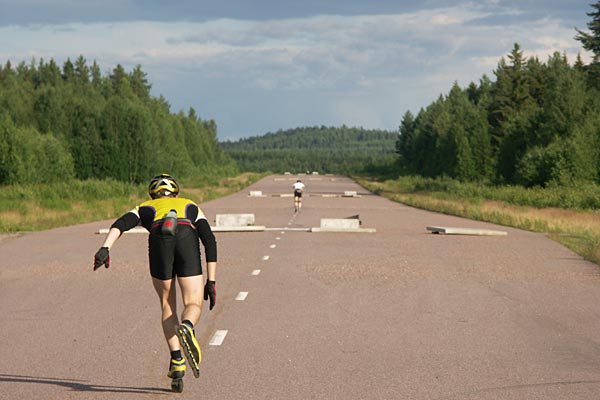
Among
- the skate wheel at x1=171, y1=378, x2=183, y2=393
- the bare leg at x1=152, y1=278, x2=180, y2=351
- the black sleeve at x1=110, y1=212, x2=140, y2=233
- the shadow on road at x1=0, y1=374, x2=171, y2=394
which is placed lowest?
the shadow on road at x1=0, y1=374, x2=171, y2=394

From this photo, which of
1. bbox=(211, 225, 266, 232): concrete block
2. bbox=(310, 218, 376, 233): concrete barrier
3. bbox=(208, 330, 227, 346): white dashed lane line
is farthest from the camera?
bbox=(310, 218, 376, 233): concrete barrier

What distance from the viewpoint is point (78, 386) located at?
7.39 meters

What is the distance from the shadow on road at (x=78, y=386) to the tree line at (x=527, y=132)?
5333 cm

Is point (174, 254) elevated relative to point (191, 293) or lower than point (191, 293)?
elevated

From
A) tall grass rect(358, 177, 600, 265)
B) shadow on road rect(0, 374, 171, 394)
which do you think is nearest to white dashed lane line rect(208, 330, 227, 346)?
shadow on road rect(0, 374, 171, 394)

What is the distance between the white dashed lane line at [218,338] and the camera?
9438mm

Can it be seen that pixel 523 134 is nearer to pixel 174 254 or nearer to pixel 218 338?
pixel 218 338

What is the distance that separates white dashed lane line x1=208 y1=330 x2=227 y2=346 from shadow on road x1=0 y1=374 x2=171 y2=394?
6.89 feet

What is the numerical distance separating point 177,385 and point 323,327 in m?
3.66

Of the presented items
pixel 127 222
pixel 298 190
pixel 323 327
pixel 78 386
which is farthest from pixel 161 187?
pixel 298 190

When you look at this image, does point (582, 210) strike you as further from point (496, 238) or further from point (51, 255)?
point (51, 255)

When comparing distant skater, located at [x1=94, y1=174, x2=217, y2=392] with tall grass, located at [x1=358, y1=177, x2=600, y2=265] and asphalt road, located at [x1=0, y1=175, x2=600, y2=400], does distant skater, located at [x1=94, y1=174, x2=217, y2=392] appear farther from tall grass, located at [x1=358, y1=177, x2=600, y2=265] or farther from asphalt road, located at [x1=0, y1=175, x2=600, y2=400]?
tall grass, located at [x1=358, y1=177, x2=600, y2=265]

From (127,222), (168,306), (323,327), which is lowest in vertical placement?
(323,327)

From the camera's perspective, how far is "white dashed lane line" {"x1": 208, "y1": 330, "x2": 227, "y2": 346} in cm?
944
